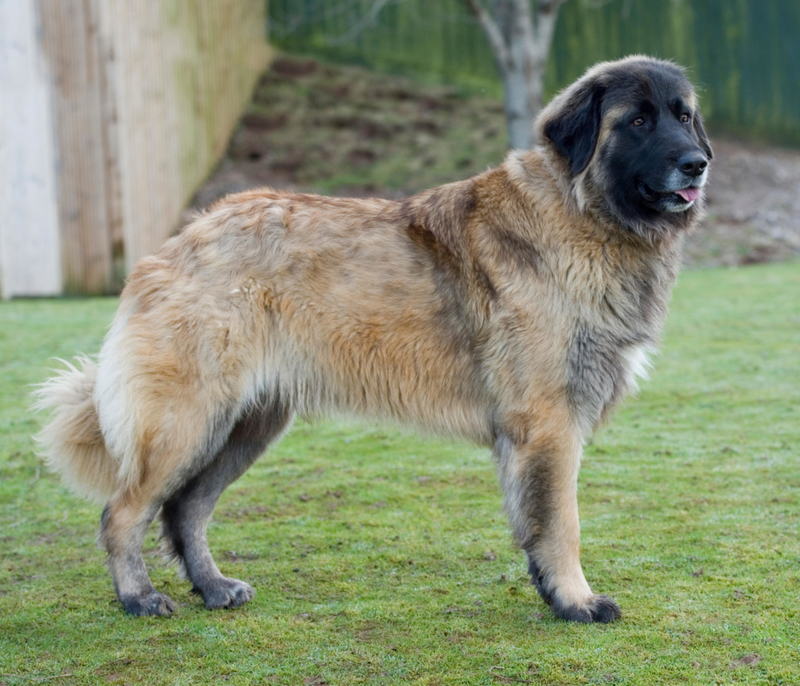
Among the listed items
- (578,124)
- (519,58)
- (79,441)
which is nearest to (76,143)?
(519,58)

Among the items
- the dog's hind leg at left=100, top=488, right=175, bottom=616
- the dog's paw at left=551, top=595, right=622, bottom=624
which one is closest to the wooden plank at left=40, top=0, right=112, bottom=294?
the dog's hind leg at left=100, top=488, right=175, bottom=616

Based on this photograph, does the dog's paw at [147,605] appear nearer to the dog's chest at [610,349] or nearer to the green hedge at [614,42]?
the dog's chest at [610,349]

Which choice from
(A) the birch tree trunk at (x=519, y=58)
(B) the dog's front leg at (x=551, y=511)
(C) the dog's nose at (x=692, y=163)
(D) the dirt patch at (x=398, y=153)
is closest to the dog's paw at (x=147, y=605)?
(B) the dog's front leg at (x=551, y=511)

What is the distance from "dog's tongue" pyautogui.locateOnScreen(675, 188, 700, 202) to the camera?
3.11m

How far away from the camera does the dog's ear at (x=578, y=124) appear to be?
3221mm

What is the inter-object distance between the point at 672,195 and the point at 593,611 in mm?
1423

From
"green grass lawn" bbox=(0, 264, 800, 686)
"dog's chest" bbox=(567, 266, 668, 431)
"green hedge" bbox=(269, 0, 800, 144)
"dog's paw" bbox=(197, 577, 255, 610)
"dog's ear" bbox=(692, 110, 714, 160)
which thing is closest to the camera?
"green grass lawn" bbox=(0, 264, 800, 686)

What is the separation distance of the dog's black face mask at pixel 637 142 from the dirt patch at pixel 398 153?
8.14 meters

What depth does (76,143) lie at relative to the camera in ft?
28.8

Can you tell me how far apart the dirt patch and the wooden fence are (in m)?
2.42

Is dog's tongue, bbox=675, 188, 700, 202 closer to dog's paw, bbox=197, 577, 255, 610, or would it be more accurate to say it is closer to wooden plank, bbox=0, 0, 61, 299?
dog's paw, bbox=197, 577, 255, 610

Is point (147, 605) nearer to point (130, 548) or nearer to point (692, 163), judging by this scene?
point (130, 548)

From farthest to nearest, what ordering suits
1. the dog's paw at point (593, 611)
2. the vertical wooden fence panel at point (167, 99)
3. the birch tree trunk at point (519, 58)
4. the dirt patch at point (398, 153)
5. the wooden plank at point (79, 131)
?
the dirt patch at point (398, 153) → the birch tree trunk at point (519, 58) → the vertical wooden fence panel at point (167, 99) → the wooden plank at point (79, 131) → the dog's paw at point (593, 611)

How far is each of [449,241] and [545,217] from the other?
1.15 feet
